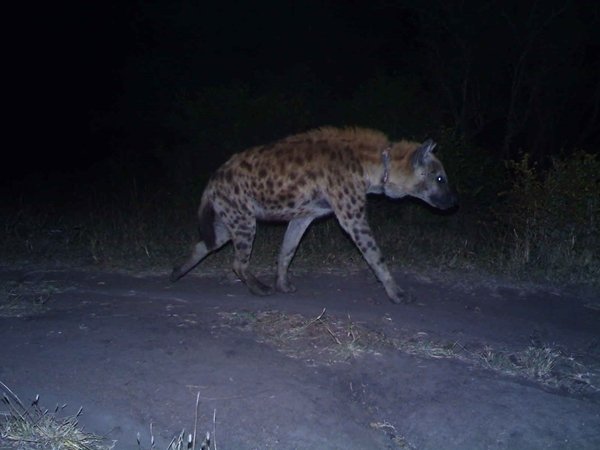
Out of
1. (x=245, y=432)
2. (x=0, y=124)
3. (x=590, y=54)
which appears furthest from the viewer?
(x=0, y=124)

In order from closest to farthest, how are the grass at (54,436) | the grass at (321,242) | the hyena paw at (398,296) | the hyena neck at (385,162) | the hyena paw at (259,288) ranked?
the grass at (54,436) → the hyena paw at (398,296) → the hyena paw at (259,288) → the hyena neck at (385,162) → the grass at (321,242)

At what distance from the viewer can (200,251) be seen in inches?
260

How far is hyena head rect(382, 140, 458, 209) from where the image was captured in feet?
21.3

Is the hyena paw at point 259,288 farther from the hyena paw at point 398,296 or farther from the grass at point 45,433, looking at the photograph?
the grass at point 45,433

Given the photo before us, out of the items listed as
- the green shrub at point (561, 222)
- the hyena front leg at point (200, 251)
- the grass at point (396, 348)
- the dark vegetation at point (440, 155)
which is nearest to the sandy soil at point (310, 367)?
the grass at point (396, 348)

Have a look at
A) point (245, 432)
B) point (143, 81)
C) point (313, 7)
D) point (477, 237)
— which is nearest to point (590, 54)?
point (313, 7)

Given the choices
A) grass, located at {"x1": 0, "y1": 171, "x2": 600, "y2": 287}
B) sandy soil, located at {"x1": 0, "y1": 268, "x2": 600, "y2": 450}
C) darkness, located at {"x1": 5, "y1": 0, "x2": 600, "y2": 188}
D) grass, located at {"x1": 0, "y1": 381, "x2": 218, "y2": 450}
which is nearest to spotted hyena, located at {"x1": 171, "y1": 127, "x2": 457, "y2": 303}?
sandy soil, located at {"x1": 0, "y1": 268, "x2": 600, "y2": 450}

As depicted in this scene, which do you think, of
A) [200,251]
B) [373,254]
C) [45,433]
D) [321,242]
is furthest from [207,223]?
[45,433]

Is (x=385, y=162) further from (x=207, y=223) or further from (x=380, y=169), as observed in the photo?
(x=207, y=223)

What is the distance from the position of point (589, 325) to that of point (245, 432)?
316 centimetres

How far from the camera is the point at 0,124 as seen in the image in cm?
1811

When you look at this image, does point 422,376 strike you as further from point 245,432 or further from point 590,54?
point 590,54

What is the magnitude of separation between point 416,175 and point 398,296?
3.92 ft

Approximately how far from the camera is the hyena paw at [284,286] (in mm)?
6387
